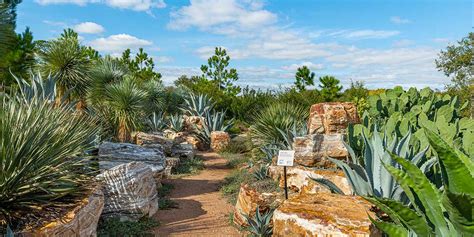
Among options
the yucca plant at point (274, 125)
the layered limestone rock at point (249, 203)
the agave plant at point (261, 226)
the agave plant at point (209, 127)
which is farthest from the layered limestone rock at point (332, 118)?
the agave plant at point (209, 127)

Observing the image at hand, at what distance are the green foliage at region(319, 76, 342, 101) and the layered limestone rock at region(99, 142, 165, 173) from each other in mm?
10232

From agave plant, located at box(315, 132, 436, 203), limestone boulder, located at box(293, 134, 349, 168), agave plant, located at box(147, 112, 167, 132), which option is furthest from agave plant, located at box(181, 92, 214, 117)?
agave plant, located at box(315, 132, 436, 203)

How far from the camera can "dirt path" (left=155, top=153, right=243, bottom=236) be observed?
504 cm

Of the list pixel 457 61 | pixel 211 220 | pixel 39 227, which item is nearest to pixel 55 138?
pixel 39 227

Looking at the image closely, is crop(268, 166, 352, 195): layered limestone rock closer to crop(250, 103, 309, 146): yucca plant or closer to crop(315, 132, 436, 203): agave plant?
crop(315, 132, 436, 203): agave plant

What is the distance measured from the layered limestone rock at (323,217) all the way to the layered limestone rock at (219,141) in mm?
9208

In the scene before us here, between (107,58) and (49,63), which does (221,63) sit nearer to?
(107,58)

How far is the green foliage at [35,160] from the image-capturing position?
11.4 ft

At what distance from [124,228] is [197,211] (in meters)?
1.45

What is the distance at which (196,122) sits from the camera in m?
14.0

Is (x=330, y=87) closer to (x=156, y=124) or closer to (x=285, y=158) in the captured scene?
(x=156, y=124)

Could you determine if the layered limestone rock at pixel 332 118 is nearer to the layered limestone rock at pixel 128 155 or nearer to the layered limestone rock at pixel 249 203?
the layered limestone rock at pixel 249 203

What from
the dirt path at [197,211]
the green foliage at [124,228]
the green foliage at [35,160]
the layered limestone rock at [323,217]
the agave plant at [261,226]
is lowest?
the dirt path at [197,211]

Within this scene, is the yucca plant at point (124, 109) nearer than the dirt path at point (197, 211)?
No
